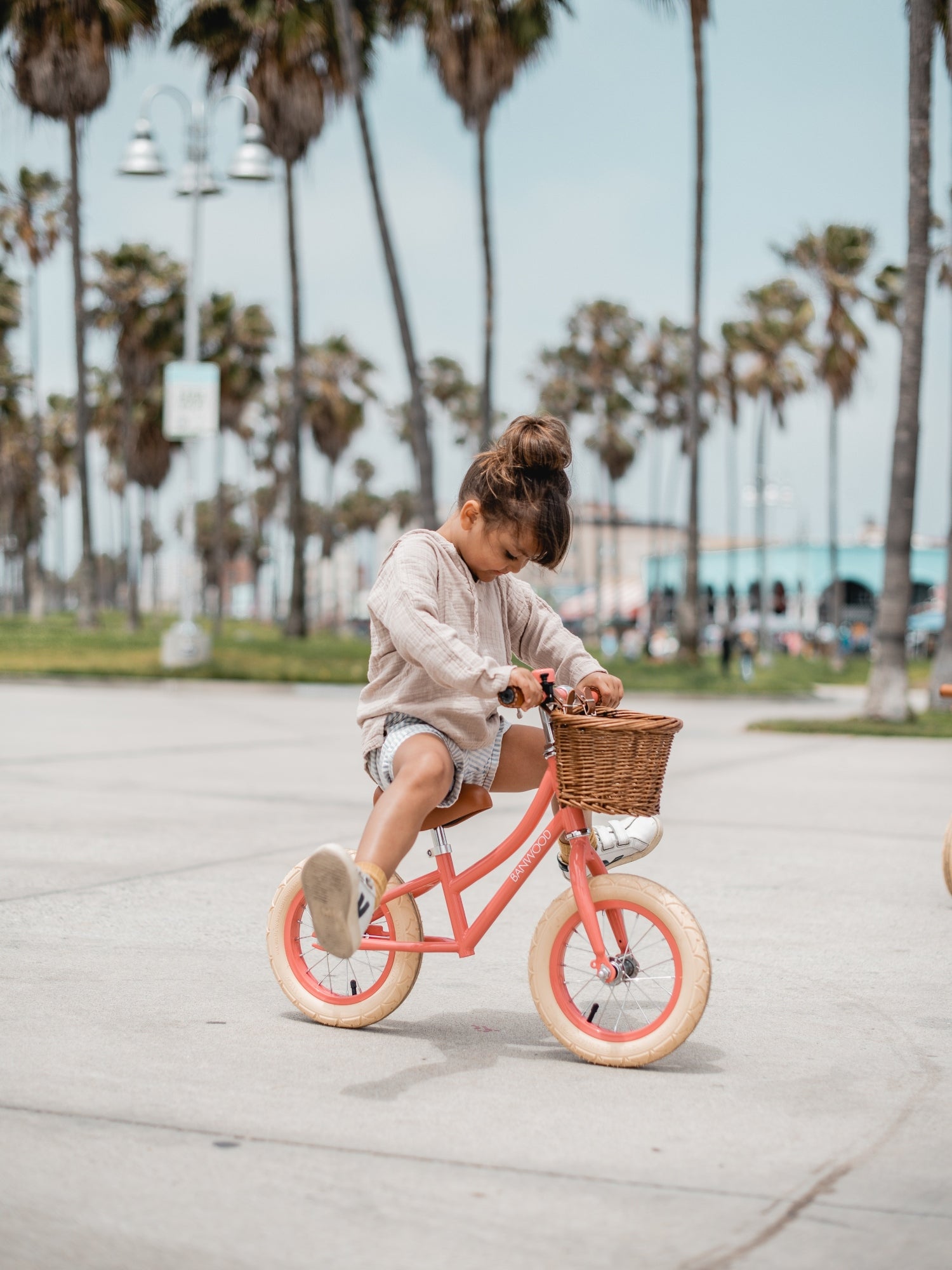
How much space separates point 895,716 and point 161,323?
89.3 feet

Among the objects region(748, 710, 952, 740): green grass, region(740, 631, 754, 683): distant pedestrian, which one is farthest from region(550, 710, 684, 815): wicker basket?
region(740, 631, 754, 683): distant pedestrian

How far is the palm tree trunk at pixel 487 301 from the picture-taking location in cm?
2905

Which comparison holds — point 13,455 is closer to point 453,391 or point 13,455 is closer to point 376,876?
point 453,391

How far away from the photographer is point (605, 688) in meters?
3.89

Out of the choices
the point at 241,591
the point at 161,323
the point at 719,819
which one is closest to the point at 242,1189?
the point at 719,819

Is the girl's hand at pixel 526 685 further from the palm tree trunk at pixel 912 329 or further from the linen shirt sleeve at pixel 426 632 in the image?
the palm tree trunk at pixel 912 329

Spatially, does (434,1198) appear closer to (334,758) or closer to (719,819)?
(719,819)

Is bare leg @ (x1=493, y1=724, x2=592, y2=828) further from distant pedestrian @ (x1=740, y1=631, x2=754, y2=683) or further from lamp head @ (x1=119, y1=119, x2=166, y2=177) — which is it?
distant pedestrian @ (x1=740, y1=631, x2=754, y2=683)

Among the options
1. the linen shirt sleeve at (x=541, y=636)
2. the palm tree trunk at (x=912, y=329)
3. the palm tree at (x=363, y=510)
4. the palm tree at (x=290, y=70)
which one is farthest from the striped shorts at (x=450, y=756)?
the palm tree at (x=363, y=510)

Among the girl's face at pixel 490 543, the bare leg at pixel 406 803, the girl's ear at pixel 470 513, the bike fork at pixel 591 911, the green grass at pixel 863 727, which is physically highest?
the girl's ear at pixel 470 513

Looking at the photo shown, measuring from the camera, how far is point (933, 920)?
611cm

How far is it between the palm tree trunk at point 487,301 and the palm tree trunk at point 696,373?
4.01 meters

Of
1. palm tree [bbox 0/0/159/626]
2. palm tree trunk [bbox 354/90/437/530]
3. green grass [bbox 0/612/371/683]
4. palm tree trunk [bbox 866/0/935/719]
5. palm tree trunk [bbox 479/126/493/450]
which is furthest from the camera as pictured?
palm tree [bbox 0/0/159/626]

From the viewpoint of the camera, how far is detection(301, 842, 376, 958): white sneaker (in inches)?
140
